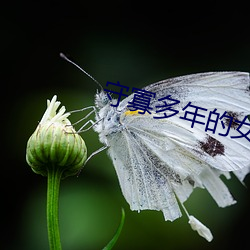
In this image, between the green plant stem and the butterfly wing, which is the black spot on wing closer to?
the butterfly wing

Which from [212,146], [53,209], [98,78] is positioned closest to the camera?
[53,209]

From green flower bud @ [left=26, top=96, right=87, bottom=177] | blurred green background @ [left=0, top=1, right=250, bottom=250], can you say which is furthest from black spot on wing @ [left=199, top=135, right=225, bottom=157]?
blurred green background @ [left=0, top=1, right=250, bottom=250]

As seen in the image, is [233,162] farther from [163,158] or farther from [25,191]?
[25,191]

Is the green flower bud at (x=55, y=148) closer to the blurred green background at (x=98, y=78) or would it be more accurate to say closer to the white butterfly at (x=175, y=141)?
the white butterfly at (x=175, y=141)

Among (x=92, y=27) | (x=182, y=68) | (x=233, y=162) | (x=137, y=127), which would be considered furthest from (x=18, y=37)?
(x=233, y=162)

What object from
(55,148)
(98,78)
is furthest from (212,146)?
(98,78)

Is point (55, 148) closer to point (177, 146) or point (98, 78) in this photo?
point (177, 146)

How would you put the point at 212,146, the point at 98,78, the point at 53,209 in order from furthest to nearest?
the point at 98,78 → the point at 212,146 → the point at 53,209
